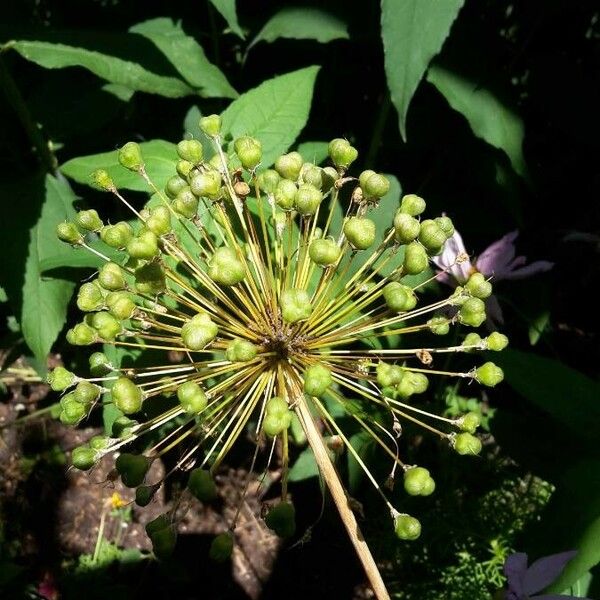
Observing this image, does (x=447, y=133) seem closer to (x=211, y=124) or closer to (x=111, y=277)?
(x=211, y=124)

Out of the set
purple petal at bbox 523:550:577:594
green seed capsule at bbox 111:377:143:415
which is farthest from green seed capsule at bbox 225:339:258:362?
purple petal at bbox 523:550:577:594

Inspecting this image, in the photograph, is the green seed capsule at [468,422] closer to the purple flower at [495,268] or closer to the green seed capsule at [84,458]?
the green seed capsule at [84,458]

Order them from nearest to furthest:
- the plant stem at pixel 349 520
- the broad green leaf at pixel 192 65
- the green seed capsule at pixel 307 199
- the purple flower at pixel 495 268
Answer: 1. the plant stem at pixel 349 520
2. the green seed capsule at pixel 307 199
3. the broad green leaf at pixel 192 65
4. the purple flower at pixel 495 268

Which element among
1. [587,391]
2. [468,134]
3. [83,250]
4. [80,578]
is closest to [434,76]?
[468,134]

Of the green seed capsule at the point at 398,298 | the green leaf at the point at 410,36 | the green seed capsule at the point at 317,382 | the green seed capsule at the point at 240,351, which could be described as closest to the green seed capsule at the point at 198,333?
the green seed capsule at the point at 240,351

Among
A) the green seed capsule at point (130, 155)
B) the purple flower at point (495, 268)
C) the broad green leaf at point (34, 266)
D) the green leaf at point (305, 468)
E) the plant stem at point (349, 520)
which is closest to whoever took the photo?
the plant stem at point (349, 520)

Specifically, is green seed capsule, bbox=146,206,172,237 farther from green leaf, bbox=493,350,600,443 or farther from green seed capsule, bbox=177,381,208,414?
green leaf, bbox=493,350,600,443

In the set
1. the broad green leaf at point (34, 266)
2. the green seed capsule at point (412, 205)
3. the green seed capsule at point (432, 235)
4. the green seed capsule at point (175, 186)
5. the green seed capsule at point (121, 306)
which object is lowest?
the broad green leaf at point (34, 266)
